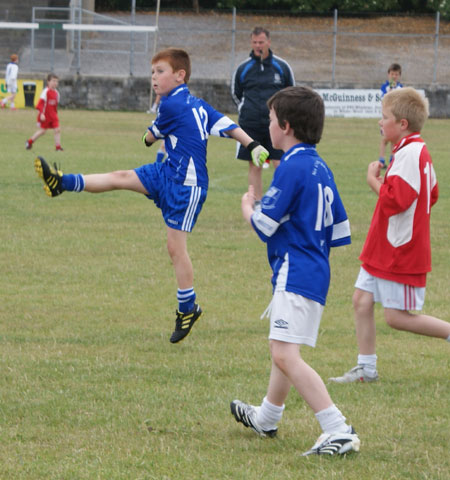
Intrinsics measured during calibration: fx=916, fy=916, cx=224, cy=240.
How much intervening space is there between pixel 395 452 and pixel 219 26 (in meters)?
46.1

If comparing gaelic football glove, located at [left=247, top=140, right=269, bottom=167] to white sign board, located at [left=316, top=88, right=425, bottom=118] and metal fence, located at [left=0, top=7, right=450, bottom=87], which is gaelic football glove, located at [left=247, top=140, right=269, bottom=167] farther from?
metal fence, located at [left=0, top=7, right=450, bottom=87]

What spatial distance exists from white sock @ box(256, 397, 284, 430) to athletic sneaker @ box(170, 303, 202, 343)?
191 centimetres

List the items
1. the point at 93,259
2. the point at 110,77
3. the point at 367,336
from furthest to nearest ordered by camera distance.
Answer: the point at 110,77 → the point at 93,259 → the point at 367,336

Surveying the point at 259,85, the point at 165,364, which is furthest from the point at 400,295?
the point at 259,85

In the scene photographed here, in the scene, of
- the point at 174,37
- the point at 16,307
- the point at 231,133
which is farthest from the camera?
the point at 174,37

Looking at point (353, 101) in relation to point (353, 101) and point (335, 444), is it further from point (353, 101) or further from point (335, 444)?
point (335, 444)

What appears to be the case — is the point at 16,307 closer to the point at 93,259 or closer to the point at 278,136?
the point at 93,259

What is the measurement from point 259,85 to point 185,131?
253 inches

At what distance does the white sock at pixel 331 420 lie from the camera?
4168 millimetres

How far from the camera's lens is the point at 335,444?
4172mm

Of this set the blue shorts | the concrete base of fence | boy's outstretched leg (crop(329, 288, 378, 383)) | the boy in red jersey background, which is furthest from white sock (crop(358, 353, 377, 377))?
the concrete base of fence

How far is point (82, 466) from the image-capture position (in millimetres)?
4105

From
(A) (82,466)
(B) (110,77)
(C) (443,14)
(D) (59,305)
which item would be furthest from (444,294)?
(C) (443,14)

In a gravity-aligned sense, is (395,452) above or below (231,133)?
below
